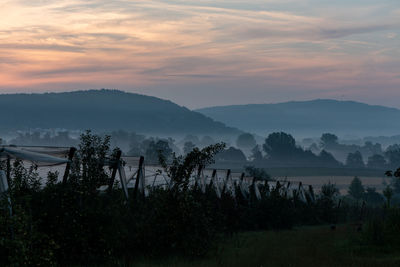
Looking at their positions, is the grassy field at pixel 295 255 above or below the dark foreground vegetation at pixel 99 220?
below

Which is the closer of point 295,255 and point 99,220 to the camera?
point 99,220

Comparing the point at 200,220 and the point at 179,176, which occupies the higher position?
the point at 179,176

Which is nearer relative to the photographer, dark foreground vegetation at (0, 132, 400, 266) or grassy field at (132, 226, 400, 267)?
dark foreground vegetation at (0, 132, 400, 266)

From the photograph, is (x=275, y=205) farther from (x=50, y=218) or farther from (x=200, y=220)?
(x=50, y=218)

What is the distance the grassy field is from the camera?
16953mm

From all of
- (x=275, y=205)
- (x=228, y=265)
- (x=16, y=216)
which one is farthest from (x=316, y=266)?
(x=275, y=205)

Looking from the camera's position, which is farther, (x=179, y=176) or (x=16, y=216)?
(x=179, y=176)

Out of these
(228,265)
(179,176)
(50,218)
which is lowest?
(228,265)

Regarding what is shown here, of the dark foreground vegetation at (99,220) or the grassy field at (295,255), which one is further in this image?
the grassy field at (295,255)

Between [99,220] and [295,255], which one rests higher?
[99,220]

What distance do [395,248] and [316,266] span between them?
5.27 metres

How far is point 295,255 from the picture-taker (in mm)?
18875

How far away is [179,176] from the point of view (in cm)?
1916

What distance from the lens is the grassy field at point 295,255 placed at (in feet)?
55.6
